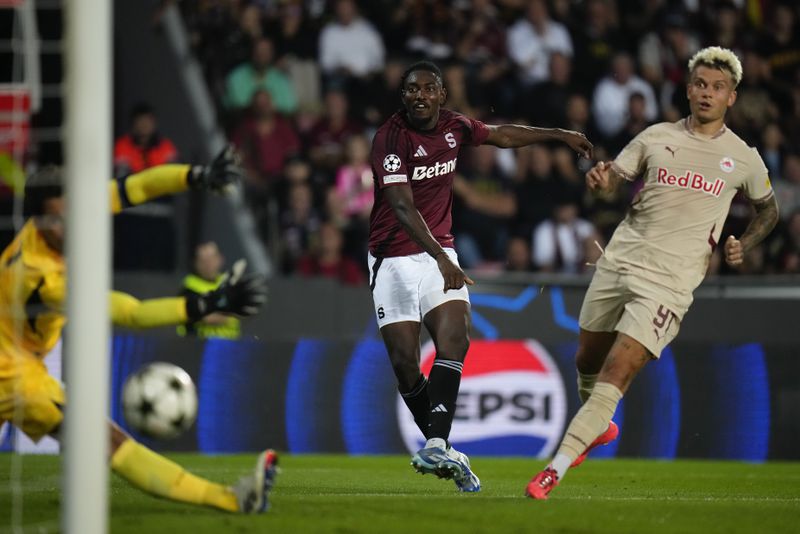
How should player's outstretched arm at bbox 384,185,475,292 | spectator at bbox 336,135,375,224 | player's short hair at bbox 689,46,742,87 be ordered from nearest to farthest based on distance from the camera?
player's short hair at bbox 689,46,742,87, player's outstretched arm at bbox 384,185,475,292, spectator at bbox 336,135,375,224

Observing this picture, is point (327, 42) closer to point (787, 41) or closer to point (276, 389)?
point (276, 389)

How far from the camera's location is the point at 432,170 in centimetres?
786

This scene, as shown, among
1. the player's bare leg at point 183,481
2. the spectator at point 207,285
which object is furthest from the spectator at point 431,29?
the player's bare leg at point 183,481

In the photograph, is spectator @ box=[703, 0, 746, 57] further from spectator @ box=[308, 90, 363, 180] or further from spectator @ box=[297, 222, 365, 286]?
spectator @ box=[297, 222, 365, 286]

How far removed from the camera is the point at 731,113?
15.5 metres

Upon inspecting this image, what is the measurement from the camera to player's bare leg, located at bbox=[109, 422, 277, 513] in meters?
5.73

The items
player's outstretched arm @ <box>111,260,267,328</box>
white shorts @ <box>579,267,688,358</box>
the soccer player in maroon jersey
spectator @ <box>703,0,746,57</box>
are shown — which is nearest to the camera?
player's outstretched arm @ <box>111,260,267,328</box>

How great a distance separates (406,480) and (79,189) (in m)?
4.75

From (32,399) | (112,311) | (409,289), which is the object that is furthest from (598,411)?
(32,399)

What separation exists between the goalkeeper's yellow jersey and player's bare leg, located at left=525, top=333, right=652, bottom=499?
87.1 inches

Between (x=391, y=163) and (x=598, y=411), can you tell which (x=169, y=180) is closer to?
(x=391, y=163)

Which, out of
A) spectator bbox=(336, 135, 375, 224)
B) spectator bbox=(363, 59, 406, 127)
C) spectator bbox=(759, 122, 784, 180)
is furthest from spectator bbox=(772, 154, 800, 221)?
spectator bbox=(336, 135, 375, 224)

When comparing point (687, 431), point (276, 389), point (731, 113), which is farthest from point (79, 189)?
point (731, 113)

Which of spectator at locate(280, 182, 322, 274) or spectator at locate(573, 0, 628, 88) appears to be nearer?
spectator at locate(280, 182, 322, 274)
